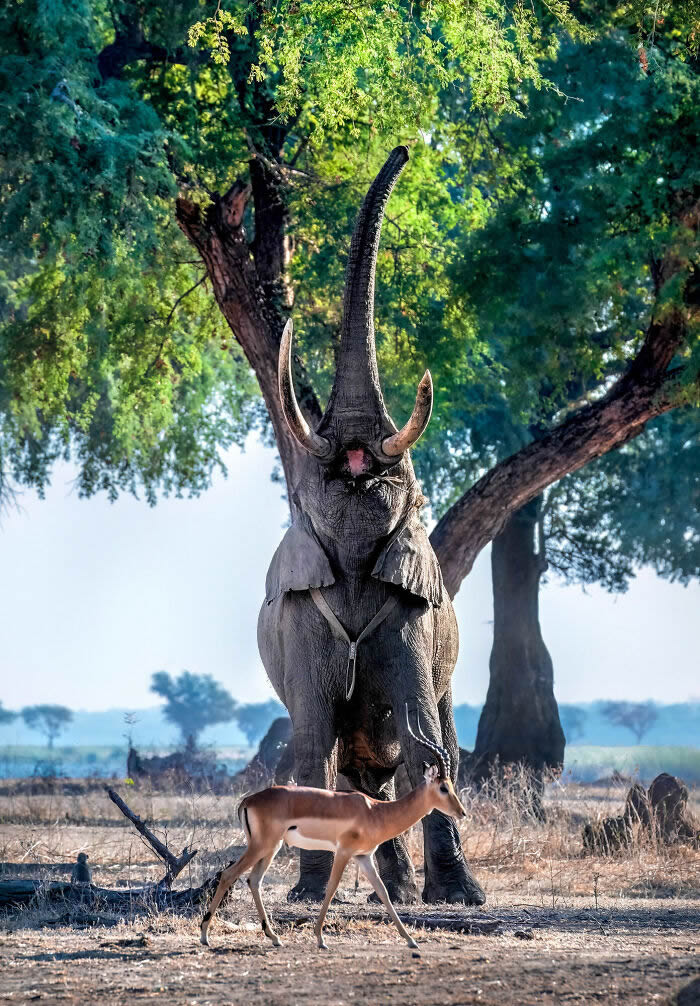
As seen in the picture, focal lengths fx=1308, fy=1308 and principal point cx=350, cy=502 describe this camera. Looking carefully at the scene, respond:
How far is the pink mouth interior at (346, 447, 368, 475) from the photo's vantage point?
27.9 ft

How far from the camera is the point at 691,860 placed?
41.6 ft

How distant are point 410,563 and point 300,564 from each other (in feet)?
2.36

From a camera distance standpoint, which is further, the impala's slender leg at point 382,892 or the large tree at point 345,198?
the large tree at point 345,198

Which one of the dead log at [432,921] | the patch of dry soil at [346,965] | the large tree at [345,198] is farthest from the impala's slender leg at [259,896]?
the large tree at [345,198]

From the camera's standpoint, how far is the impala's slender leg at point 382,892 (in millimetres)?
6129

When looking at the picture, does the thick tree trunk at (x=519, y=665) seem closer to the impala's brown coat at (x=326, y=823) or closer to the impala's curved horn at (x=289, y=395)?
the impala's curved horn at (x=289, y=395)

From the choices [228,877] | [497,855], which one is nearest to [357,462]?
[228,877]

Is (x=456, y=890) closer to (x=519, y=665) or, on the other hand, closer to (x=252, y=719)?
(x=519, y=665)

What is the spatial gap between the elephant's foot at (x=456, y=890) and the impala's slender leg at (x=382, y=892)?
224 centimetres

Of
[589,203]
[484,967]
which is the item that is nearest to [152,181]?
[589,203]

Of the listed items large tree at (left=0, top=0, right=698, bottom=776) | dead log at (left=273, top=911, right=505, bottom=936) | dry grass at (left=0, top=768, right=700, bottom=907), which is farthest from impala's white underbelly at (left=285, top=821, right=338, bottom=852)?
large tree at (left=0, top=0, right=698, bottom=776)

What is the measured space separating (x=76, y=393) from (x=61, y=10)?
9.90 metres

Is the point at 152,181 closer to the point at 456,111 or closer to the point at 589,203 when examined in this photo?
the point at 589,203

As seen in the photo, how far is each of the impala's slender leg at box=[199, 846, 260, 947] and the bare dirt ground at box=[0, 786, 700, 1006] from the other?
11 centimetres
